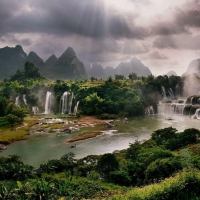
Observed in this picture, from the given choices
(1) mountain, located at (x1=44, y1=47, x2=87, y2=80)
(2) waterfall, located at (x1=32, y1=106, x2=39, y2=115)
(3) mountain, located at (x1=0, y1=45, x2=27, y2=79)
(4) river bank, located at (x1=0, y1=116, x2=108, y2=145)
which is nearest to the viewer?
(4) river bank, located at (x1=0, y1=116, x2=108, y2=145)

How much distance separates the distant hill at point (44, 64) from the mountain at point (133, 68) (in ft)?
118

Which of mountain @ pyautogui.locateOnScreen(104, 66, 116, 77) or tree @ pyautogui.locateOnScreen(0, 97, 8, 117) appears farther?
mountain @ pyautogui.locateOnScreen(104, 66, 116, 77)

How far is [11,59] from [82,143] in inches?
4755

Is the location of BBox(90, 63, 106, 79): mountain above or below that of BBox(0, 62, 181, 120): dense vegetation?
above

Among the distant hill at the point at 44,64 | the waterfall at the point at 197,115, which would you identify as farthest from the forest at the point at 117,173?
the distant hill at the point at 44,64

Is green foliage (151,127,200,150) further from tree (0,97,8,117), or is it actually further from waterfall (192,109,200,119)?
tree (0,97,8,117)

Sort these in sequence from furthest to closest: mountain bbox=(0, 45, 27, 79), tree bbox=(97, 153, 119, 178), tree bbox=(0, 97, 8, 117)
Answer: mountain bbox=(0, 45, 27, 79) < tree bbox=(0, 97, 8, 117) < tree bbox=(97, 153, 119, 178)

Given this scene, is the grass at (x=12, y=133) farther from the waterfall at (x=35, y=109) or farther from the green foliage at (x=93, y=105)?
the waterfall at (x=35, y=109)

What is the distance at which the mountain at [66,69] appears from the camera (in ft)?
407

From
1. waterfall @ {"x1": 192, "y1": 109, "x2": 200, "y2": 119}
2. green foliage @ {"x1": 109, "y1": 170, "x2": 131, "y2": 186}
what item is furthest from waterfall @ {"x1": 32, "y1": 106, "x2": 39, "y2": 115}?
green foliage @ {"x1": 109, "y1": 170, "x2": 131, "y2": 186}

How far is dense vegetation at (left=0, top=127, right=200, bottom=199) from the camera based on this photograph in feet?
29.6

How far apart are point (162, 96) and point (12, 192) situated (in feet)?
182

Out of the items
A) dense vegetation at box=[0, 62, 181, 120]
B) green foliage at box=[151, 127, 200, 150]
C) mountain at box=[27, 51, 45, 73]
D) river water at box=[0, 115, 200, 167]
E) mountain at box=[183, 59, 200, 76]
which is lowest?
river water at box=[0, 115, 200, 167]

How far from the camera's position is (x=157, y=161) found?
1392 centimetres
